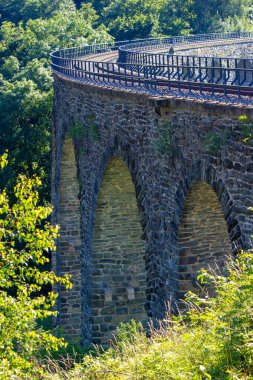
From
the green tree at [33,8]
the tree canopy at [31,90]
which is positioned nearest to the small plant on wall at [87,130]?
the tree canopy at [31,90]

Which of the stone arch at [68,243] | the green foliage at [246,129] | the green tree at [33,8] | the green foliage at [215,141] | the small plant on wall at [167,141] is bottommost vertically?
the stone arch at [68,243]

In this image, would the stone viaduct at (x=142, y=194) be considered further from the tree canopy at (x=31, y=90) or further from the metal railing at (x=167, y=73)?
the tree canopy at (x=31, y=90)

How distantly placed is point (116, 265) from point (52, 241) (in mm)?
13273

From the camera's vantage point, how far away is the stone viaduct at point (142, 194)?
16953 millimetres

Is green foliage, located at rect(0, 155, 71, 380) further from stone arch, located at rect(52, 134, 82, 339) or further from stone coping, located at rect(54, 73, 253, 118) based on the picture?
stone arch, located at rect(52, 134, 82, 339)

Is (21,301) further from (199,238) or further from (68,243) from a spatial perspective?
(68,243)

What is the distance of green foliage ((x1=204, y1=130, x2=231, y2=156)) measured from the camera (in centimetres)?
1677

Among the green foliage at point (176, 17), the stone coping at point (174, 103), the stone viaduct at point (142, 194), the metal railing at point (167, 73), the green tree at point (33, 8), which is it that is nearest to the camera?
the stone coping at point (174, 103)

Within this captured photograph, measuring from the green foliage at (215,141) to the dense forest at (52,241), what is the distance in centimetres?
241

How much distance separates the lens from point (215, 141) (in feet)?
56.1

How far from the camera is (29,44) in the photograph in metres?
62.7

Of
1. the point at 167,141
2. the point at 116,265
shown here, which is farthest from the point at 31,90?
the point at 167,141

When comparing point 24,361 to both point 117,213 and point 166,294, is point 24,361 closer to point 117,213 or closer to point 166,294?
point 166,294

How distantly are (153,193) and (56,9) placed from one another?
6478 centimetres
